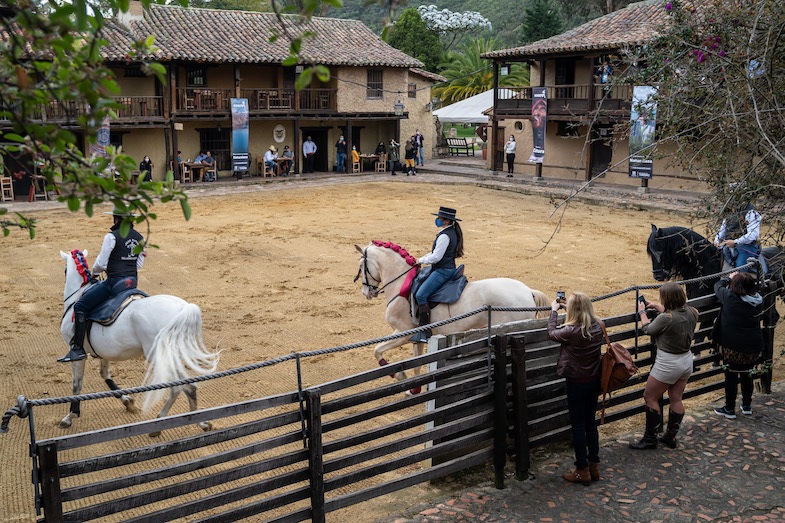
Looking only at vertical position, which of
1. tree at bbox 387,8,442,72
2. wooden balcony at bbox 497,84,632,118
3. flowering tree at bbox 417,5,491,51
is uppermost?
flowering tree at bbox 417,5,491,51

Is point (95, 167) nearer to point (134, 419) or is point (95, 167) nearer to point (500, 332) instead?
point (500, 332)

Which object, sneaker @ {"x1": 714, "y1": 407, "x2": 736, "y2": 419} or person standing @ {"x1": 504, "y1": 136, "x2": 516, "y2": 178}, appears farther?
person standing @ {"x1": 504, "y1": 136, "x2": 516, "y2": 178}

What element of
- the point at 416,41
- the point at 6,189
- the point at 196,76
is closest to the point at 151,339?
the point at 6,189

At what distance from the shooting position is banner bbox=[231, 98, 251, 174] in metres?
29.8

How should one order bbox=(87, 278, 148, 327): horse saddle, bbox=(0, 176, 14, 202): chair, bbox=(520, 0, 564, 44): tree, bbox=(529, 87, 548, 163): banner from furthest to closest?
bbox=(520, 0, 564, 44): tree
bbox=(529, 87, 548, 163): banner
bbox=(0, 176, 14, 202): chair
bbox=(87, 278, 148, 327): horse saddle

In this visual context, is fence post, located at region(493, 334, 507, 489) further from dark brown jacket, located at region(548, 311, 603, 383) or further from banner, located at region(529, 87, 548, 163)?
banner, located at region(529, 87, 548, 163)

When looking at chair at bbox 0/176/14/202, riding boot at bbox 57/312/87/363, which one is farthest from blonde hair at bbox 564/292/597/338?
chair at bbox 0/176/14/202

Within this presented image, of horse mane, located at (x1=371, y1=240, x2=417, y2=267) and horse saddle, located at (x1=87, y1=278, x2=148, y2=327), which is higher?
horse mane, located at (x1=371, y1=240, x2=417, y2=267)

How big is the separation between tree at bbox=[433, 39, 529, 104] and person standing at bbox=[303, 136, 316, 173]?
13589 mm

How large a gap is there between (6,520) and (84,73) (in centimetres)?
418

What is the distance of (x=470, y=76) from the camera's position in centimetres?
4722

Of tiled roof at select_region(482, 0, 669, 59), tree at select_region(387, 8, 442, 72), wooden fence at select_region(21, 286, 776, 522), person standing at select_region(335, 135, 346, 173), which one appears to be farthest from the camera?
tree at select_region(387, 8, 442, 72)

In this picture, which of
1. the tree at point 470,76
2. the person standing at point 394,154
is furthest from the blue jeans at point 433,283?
the tree at point 470,76

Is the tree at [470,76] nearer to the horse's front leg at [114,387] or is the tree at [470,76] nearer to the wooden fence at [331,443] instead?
the horse's front leg at [114,387]
